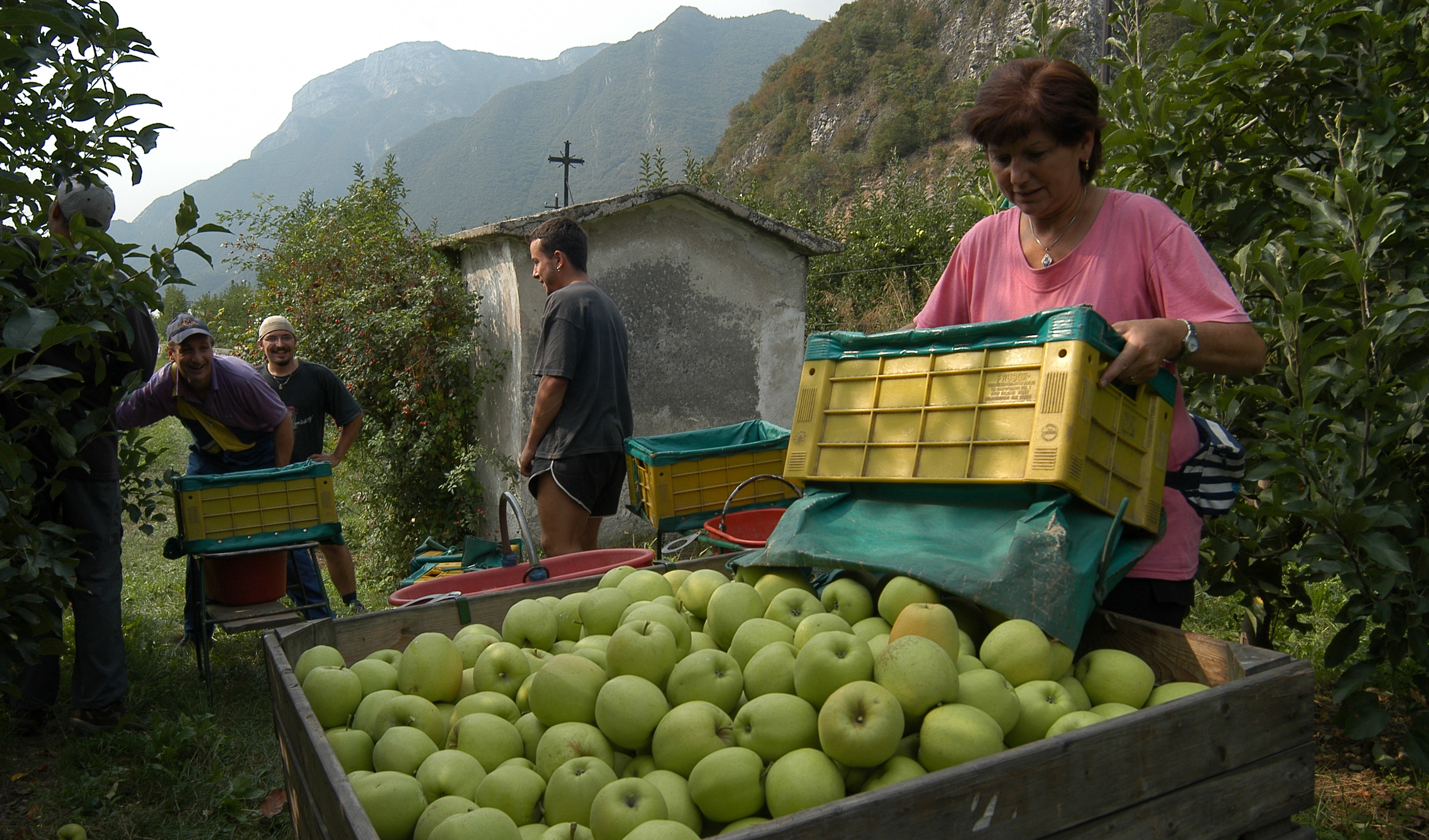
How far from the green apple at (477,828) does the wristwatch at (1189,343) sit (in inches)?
62.2

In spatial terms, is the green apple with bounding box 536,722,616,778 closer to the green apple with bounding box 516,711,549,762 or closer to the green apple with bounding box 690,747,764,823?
the green apple with bounding box 516,711,549,762

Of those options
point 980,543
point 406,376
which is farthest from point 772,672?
point 406,376

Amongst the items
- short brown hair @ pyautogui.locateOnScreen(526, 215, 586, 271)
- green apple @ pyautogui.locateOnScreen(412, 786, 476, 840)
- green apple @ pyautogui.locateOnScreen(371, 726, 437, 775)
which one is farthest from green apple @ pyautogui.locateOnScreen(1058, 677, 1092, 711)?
short brown hair @ pyautogui.locateOnScreen(526, 215, 586, 271)

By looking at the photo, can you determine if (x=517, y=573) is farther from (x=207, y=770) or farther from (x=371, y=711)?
(x=207, y=770)

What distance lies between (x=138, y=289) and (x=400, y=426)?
5582 millimetres

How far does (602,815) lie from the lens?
1331 mm

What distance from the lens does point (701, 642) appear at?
1.90 metres

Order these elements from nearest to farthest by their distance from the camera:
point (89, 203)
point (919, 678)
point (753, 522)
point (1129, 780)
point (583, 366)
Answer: point (1129, 780), point (919, 678), point (89, 203), point (753, 522), point (583, 366)

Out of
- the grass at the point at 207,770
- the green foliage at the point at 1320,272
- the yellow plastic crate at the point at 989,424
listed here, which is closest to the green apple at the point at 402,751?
the yellow plastic crate at the point at 989,424

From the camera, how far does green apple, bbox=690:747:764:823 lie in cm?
141

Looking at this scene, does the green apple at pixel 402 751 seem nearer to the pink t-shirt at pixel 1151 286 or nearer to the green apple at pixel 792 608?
the green apple at pixel 792 608

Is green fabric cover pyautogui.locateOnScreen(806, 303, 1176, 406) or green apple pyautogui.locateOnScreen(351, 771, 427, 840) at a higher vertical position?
green fabric cover pyautogui.locateOnScreen(806, 303, 1176, 406)

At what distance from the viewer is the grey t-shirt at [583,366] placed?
4586 mm

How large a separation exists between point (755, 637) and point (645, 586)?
482 mm
